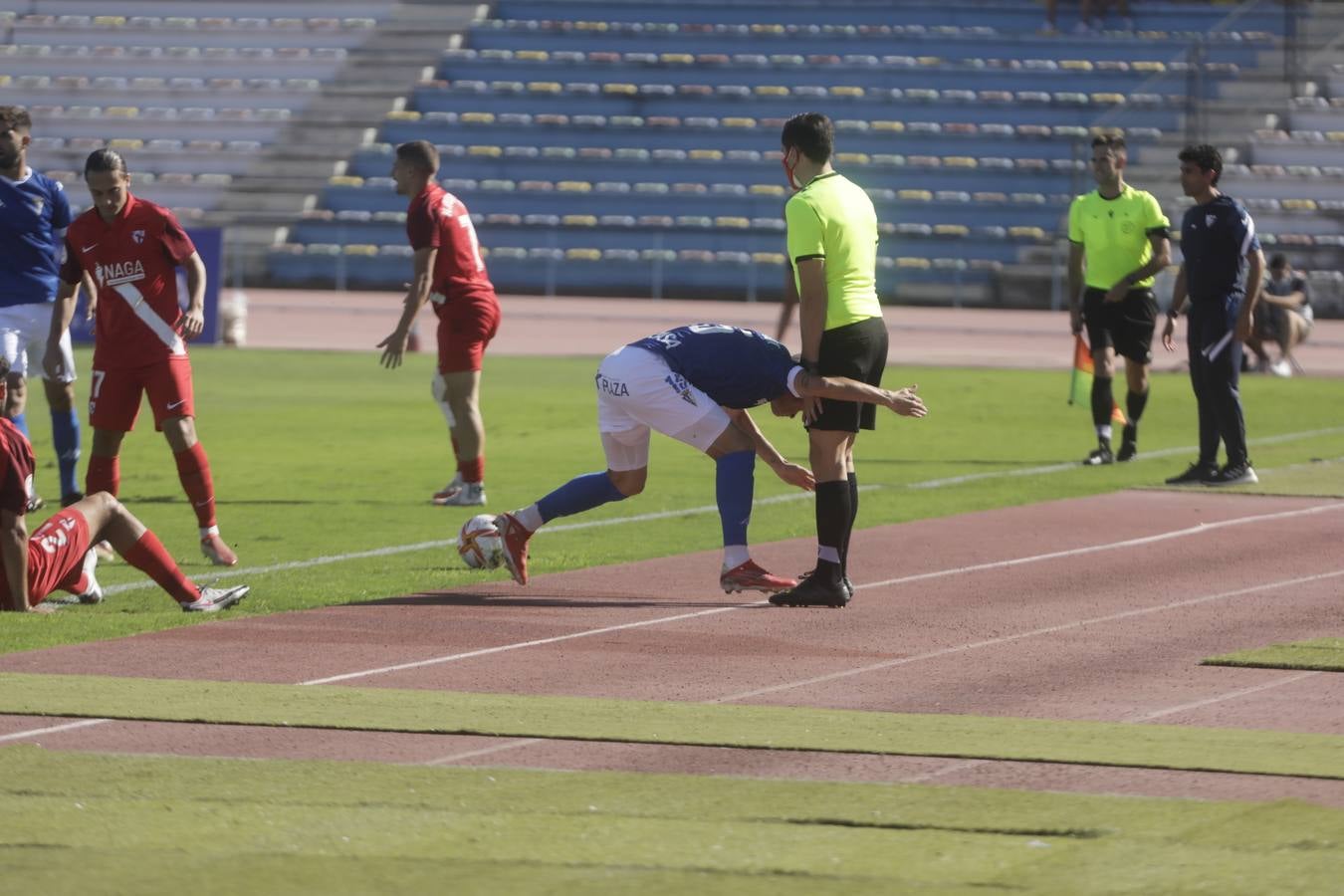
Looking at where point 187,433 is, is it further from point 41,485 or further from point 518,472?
point 518,472

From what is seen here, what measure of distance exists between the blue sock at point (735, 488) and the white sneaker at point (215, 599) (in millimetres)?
1910

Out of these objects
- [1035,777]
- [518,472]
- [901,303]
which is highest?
[1035,777]

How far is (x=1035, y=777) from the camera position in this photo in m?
6.20

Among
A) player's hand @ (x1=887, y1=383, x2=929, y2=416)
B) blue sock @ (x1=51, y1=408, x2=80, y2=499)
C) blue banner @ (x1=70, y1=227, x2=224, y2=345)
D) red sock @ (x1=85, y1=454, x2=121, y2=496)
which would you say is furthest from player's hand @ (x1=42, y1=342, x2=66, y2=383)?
blue banner @ (x1=70, y1=227, x2=224, y2=345)

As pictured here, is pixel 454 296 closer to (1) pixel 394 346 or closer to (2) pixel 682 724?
(1) pixel 394 346

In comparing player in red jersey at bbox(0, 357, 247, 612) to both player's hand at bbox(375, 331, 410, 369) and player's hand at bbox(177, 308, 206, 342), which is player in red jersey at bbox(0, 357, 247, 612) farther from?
player's hand at bbox(375, 331, 410, 369)

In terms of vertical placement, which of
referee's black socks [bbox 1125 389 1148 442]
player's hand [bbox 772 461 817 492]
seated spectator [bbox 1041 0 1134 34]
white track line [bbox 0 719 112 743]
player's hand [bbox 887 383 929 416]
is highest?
seated spectator [bbox 1041 0 1134 34]

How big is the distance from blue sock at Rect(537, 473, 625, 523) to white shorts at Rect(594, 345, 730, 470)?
0.35m

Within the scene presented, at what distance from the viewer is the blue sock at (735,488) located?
930cm

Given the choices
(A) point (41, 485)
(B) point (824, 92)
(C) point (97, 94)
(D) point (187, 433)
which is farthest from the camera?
(C) point (97, 94)

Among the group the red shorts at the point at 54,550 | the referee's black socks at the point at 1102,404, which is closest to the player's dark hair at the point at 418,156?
the red shorts at the point at 54,550

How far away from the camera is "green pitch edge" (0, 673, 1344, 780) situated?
21.3 ft

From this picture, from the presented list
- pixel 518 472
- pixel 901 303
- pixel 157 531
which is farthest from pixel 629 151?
pixel 157 531

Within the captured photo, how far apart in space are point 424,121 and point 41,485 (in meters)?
32.7
